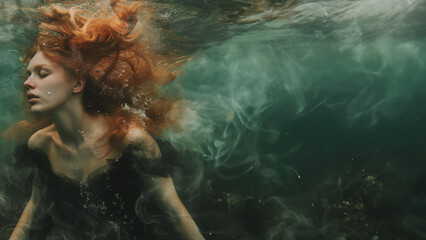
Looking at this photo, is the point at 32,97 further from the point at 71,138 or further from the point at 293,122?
the point at 293,122

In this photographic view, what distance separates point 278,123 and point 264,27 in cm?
216

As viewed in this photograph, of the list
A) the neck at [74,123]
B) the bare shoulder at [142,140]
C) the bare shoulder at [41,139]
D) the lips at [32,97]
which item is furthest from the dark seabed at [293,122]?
the lips at [32,97]

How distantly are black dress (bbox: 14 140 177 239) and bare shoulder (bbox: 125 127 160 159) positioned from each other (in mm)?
75

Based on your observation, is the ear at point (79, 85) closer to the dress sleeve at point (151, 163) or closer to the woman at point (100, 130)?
the woman at point (100, 130)

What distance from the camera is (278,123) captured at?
7.26 meters

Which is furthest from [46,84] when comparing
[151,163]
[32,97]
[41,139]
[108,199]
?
[108,199]

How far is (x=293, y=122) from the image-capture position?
7457mm

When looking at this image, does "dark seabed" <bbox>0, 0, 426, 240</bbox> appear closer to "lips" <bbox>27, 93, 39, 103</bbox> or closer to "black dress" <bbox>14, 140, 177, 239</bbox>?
"black dress" <bbox>14, 140, 177, 239</bbox>

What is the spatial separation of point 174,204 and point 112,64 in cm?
203

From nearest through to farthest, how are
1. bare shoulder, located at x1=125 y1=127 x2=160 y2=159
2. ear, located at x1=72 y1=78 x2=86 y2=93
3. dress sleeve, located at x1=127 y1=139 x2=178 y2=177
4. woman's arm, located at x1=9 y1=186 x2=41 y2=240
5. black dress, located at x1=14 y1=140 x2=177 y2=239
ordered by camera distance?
ear, located at x1=72 y1=78 x2=86 y2=93, bare shoulder, located at x1=125 y1=127 x2=160 y2=159, dress sleeve, located at x1=127 y1=139 x2=178 y2=177, black dress, located at x1=14 y1=140 x2=177 y2=239, woman's arm, located at x1=9 y1=186 x2=41 y2=240

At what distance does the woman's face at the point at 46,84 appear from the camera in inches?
156

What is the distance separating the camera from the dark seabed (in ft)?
20.1

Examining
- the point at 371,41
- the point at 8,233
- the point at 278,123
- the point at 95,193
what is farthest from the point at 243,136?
the point at 8,233

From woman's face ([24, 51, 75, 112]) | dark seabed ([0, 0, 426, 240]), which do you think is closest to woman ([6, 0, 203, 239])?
woman's face ([24, 51, 75, 112])
